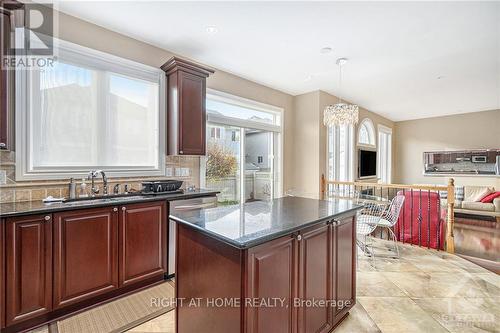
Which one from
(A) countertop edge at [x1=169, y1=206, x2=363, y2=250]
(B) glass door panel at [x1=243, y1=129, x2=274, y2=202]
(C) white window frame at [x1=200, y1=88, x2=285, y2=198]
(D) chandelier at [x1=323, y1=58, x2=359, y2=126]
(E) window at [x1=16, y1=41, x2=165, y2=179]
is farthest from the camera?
(B) glass door panel at [x1=243, y1=129, x2=274, y2=202]

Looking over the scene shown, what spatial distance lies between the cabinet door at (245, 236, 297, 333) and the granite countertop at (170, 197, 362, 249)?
70 millimetres

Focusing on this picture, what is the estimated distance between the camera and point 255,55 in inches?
133

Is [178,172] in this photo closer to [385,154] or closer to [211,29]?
[211,29]

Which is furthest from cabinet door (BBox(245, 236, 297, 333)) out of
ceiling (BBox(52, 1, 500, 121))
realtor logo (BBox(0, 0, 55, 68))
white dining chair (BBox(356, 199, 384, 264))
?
realtor logo (BBox(0, 0, 55, 68))

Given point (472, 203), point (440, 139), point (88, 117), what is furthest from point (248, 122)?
point (440, 139)

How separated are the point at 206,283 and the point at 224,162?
272cm

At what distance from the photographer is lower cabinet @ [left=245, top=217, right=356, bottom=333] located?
4.29ft

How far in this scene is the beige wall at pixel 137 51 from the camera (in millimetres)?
2539

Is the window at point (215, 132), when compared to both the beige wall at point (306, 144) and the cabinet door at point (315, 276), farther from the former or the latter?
the cabinet door at point (315, 276)

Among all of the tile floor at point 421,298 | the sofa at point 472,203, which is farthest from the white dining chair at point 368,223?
the sofa at point 472,203

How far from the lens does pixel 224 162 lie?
4.07m

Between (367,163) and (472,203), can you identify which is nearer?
(472,203)

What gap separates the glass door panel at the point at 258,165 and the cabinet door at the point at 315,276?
268cm

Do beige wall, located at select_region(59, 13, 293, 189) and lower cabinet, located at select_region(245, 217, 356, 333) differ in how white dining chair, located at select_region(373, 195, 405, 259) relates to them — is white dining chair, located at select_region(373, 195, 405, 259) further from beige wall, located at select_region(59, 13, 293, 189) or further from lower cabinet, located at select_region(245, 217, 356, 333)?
beige wall, located at select_region(59, 13, 293, 189)
